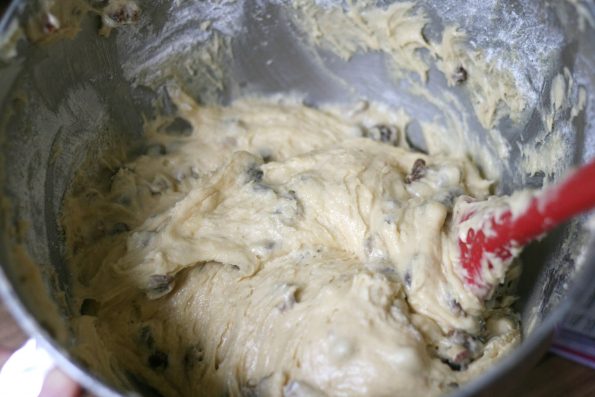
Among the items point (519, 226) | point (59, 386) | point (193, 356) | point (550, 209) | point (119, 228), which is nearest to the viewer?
point (550, 209)

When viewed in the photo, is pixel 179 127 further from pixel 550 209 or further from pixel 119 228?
pixel 550 209

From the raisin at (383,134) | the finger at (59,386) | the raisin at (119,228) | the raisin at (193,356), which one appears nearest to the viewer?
the finger at (59,386)

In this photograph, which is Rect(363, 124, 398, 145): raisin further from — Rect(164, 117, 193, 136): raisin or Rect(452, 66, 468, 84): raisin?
Rect(164, 117, 193, 136): raisin

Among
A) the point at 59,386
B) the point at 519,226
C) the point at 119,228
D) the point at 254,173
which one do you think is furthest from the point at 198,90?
the point at 519,226

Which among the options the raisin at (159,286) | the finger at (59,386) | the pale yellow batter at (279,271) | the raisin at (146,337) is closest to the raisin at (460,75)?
the pale yellow batter at (279,271)

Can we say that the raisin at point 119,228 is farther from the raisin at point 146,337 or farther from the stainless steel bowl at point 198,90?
the raisin at point 146,337

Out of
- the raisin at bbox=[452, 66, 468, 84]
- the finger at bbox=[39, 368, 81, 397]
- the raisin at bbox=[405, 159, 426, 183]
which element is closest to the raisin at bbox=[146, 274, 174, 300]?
the finger at bbox=[39, 368, 81, 397]
